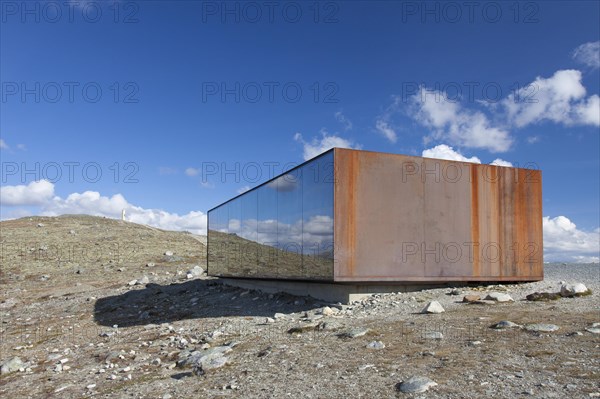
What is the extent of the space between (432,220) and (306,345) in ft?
22.3

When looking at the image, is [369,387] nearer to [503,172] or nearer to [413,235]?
[413,235]

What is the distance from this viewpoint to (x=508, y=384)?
6.32 metres

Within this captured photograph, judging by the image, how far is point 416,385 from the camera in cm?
641

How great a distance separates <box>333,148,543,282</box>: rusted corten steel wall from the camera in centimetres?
1300

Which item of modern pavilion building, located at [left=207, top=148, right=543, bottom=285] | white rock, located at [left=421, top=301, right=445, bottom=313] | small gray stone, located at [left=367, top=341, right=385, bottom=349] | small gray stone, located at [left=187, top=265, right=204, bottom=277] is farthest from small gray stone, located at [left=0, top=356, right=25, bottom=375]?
small gray stone, located at [left=187, top=265, right=204, bottom=277]

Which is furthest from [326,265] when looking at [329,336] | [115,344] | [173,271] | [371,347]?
[173,271]

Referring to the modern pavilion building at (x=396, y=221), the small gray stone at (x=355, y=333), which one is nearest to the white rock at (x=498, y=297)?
the modern pavilion building at (x=396, y=221)

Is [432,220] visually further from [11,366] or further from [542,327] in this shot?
[11,366]

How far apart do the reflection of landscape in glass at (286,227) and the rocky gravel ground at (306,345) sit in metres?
1.12

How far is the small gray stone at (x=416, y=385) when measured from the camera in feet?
20.7

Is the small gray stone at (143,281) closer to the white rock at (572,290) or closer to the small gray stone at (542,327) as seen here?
the white rock at (572,290)

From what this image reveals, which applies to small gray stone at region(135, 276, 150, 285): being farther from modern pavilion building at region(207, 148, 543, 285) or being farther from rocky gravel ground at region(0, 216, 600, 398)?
modern pavilion building at region(207, 148, 543, 285)

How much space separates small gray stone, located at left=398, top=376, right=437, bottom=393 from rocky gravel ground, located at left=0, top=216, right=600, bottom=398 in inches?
0.7

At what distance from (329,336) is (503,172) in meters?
9.60
